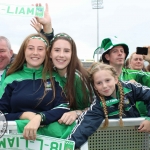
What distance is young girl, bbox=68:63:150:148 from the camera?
2.34 meters

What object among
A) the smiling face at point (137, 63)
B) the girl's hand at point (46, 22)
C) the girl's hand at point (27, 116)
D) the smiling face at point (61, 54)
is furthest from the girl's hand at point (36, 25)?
the smiling face at point (137, 63)

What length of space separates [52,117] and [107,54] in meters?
1.48

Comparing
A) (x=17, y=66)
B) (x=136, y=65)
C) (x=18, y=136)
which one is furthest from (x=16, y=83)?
(x=136, y=65)

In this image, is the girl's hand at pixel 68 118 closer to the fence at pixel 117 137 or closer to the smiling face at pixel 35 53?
the fence at pixel 117 137

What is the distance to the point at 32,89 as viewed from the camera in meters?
2.61

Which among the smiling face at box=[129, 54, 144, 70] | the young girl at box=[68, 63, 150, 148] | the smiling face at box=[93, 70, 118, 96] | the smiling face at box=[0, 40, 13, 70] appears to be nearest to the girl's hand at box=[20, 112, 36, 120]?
the young girl at box=[68, 63, 150, 148]

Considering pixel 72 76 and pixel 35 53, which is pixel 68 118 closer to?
pixel 72 76

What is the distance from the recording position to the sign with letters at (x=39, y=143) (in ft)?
7.19

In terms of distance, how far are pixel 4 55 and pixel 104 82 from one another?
5.38 ft

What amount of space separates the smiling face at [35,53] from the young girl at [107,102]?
50 cm

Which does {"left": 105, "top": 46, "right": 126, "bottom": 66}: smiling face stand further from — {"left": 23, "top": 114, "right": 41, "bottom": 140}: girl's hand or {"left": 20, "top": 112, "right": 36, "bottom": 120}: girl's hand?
{"left": 23, "top": 114, "right": 41, "bottom": 140}: girl's hand

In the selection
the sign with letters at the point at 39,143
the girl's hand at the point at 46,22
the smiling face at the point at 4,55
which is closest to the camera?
the sign with letters at the point at 39,143

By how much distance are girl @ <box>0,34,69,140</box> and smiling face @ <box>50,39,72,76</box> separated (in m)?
0.10

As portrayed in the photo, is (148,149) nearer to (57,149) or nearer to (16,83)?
(57,149)
